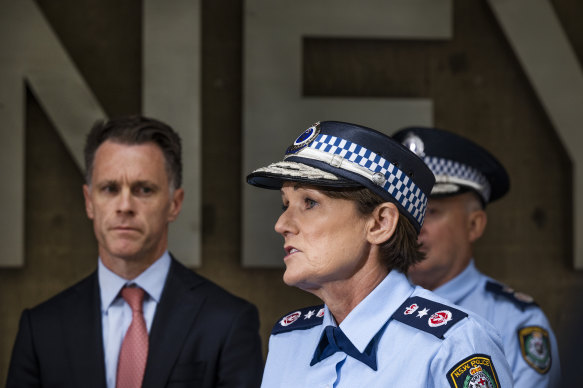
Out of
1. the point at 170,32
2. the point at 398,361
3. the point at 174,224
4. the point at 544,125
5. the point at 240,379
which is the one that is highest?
the point at 170,32

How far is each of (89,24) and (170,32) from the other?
1.12 ft

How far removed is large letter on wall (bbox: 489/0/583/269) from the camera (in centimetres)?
305

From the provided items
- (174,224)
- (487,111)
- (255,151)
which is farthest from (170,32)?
(487,111)

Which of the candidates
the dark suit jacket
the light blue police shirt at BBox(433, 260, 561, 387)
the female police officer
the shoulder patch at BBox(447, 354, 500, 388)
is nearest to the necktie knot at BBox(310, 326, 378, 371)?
the female police officer

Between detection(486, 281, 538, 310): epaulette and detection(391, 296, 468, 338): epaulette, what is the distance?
83 cm

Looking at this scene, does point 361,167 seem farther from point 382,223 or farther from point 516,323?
point 516,323

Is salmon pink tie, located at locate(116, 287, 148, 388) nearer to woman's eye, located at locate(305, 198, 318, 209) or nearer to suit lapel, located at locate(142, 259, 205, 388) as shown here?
suit lapel, located at locate(142, 259, 205, 388)

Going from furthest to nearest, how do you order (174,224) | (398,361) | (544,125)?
(544,125) → (174,224) → (398,361)

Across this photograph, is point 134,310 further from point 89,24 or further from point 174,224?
point 89,24

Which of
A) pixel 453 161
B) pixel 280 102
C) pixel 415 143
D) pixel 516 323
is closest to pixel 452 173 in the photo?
pixel 453 161

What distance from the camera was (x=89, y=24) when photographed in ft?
9.92

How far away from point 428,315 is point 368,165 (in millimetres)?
281

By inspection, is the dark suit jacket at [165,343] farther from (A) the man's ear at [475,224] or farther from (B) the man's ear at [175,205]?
(A) the man's ear at [475,224]

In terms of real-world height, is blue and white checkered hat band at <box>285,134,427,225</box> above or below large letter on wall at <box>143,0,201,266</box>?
below
